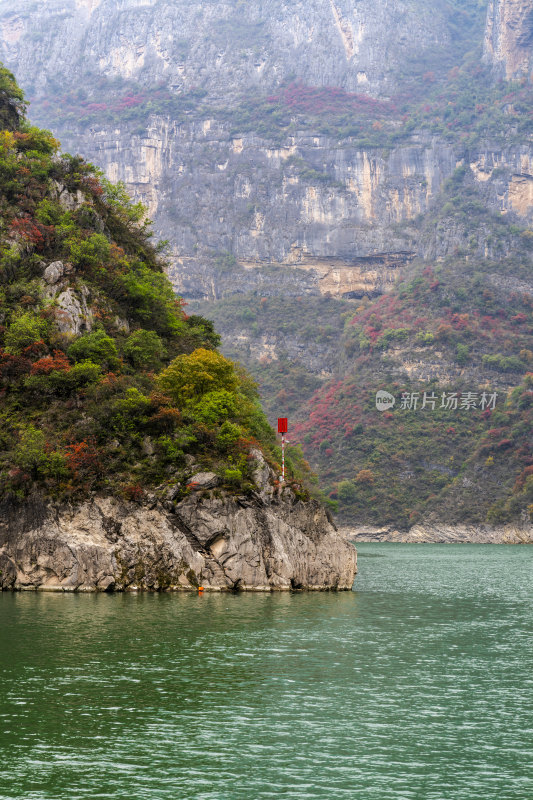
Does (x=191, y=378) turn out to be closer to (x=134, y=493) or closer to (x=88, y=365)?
(x=88, y=365)

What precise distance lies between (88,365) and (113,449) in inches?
235

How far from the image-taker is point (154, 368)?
214 ft

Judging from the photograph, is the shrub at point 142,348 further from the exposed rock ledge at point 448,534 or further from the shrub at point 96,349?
the exposed rock ledge at point 448,534

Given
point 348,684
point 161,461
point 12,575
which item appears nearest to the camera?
point 348,684

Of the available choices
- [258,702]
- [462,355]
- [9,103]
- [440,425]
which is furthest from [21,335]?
[462,355]

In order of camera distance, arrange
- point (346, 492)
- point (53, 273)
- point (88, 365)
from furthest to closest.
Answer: point (346, 492), point (53, 273), point (88, 365)

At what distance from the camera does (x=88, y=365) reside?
5897 cm

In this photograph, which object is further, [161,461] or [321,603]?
[161,461]

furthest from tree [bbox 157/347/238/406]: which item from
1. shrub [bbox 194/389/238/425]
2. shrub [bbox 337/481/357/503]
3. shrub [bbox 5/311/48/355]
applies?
shrub [bbox 337/481/357/503]

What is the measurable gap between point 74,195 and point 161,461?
26.0 meters

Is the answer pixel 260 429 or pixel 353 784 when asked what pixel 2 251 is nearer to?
pixel 260 429

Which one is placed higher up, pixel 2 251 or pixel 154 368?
pixel 2 251

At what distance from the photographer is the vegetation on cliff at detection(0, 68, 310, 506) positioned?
55.4 metres

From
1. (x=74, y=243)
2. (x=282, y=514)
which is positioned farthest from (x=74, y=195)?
(x=282, y=514)
